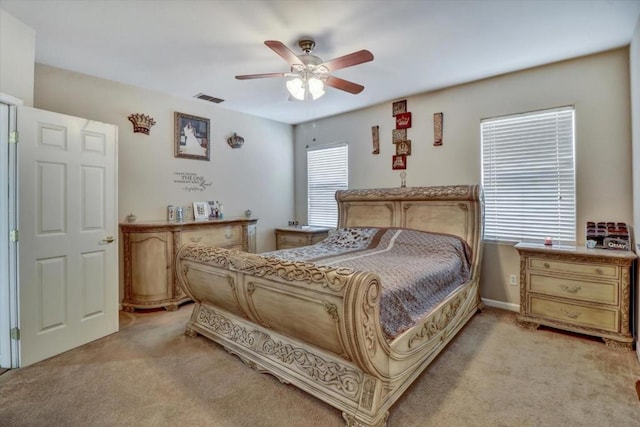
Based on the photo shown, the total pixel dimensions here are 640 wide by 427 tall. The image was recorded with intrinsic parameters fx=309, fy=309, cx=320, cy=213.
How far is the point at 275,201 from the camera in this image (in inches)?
223

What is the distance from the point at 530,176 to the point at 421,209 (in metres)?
1.24

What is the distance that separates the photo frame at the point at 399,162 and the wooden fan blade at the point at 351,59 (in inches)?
87.0

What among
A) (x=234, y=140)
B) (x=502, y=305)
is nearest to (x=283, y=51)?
(x=234, y=140)

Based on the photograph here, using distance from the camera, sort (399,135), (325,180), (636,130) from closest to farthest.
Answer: (636,130) → (399,135) → (325,180)

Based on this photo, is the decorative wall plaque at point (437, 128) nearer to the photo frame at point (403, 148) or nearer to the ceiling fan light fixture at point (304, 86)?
the photo frame at point (403, 148)

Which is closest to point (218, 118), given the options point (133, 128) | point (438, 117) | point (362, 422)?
point (133, 128)

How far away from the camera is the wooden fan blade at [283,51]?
85.5 inches

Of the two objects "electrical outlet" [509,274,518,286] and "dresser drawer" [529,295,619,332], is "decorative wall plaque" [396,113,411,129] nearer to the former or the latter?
"electrical outlet" [509,274,518,286]

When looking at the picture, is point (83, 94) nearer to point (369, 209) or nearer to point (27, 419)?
point (27, 419)

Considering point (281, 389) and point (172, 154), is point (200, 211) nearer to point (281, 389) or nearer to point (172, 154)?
point (172, 154)

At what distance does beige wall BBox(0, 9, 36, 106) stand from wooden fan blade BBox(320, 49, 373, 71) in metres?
2.46

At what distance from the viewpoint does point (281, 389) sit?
2.17 m

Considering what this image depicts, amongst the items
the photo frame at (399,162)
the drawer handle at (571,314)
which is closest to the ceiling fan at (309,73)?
the photo frame at (399,162)

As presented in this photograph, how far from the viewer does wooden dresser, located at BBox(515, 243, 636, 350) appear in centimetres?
270
